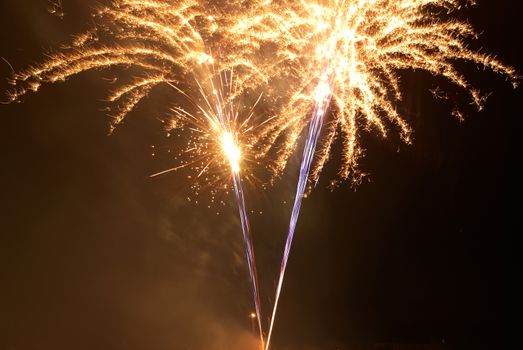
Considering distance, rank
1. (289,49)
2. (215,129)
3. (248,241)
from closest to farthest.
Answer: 1. (289,49)
2. (215,129)
3. (248,241)

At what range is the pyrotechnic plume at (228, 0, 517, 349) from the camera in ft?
14.0

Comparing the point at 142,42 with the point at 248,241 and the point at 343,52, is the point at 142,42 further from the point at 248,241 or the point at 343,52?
the point at 248,241

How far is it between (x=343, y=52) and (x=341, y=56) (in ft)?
0.16

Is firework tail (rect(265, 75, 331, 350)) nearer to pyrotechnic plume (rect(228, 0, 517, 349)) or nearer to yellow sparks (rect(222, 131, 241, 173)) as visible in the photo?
pyrotechnic plume (rect(228, 0, 517, 349))

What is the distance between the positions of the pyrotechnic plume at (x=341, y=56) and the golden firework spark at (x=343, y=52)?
0.03 ft

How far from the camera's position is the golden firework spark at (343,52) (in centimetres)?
427

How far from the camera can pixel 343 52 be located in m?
4.44

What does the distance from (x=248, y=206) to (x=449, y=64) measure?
305 centimetres

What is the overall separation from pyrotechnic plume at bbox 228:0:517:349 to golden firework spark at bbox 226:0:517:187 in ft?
0.03

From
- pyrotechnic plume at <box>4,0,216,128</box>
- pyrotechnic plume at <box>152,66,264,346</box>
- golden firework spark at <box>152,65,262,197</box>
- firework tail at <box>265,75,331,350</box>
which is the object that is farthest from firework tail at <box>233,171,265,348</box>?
pyrotechnic plume at <box>4,0,216,128</box>

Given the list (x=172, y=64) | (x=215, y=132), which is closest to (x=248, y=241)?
(x=215, y=132)

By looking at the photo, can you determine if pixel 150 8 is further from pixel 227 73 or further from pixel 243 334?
pixel 243 334

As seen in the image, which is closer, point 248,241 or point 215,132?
point 215,132

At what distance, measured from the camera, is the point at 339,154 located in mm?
5094
